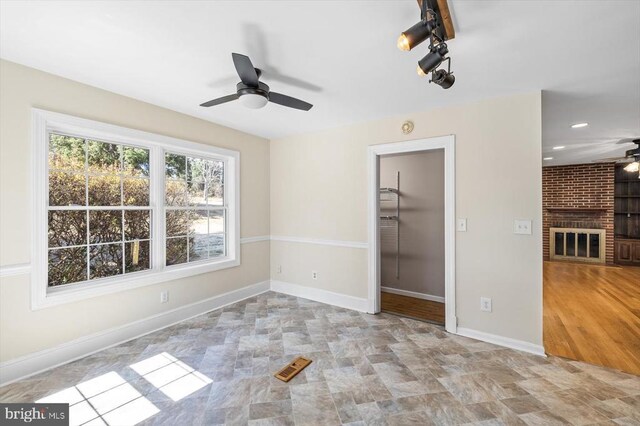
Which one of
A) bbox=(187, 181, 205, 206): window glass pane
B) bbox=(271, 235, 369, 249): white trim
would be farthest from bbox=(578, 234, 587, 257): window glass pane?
bbox=(187, 181, 205, 206): window glass pane

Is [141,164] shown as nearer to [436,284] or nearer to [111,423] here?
[111,423]

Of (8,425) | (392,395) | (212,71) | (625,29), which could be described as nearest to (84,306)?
(8,425)

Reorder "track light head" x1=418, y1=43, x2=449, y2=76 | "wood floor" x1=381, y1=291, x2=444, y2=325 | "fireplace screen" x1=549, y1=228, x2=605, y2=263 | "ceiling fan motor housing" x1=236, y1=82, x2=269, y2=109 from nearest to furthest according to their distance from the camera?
"track light head" x1=418, y1=43, x2=449, y2=76 → "ceiling fan motor housing" x1=236, y1=82, x2=269, y2=109 → "wood floor" x1=381, y1=291, x2=444, y2=325 → "fireplace screen" x1=549, y1=228, x2=605, y2=263

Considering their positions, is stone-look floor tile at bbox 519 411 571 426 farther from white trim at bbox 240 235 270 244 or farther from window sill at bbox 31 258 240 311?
white trim at bbox 240 235 270 244

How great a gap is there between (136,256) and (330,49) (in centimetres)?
296

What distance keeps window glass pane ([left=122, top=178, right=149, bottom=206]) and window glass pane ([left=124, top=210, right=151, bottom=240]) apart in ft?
0.34

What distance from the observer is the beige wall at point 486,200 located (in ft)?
8.83

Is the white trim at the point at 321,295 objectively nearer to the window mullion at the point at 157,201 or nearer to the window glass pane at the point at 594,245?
the window mullion at the point at 157,201

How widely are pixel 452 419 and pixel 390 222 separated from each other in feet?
10.3

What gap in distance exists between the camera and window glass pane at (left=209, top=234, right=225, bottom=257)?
154 inches

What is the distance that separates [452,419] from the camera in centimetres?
181

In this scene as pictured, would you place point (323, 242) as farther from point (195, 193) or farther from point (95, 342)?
point (95, 342)

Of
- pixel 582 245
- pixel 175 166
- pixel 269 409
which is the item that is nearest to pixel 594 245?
pixel 582 245

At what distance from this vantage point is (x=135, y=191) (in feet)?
10.1
